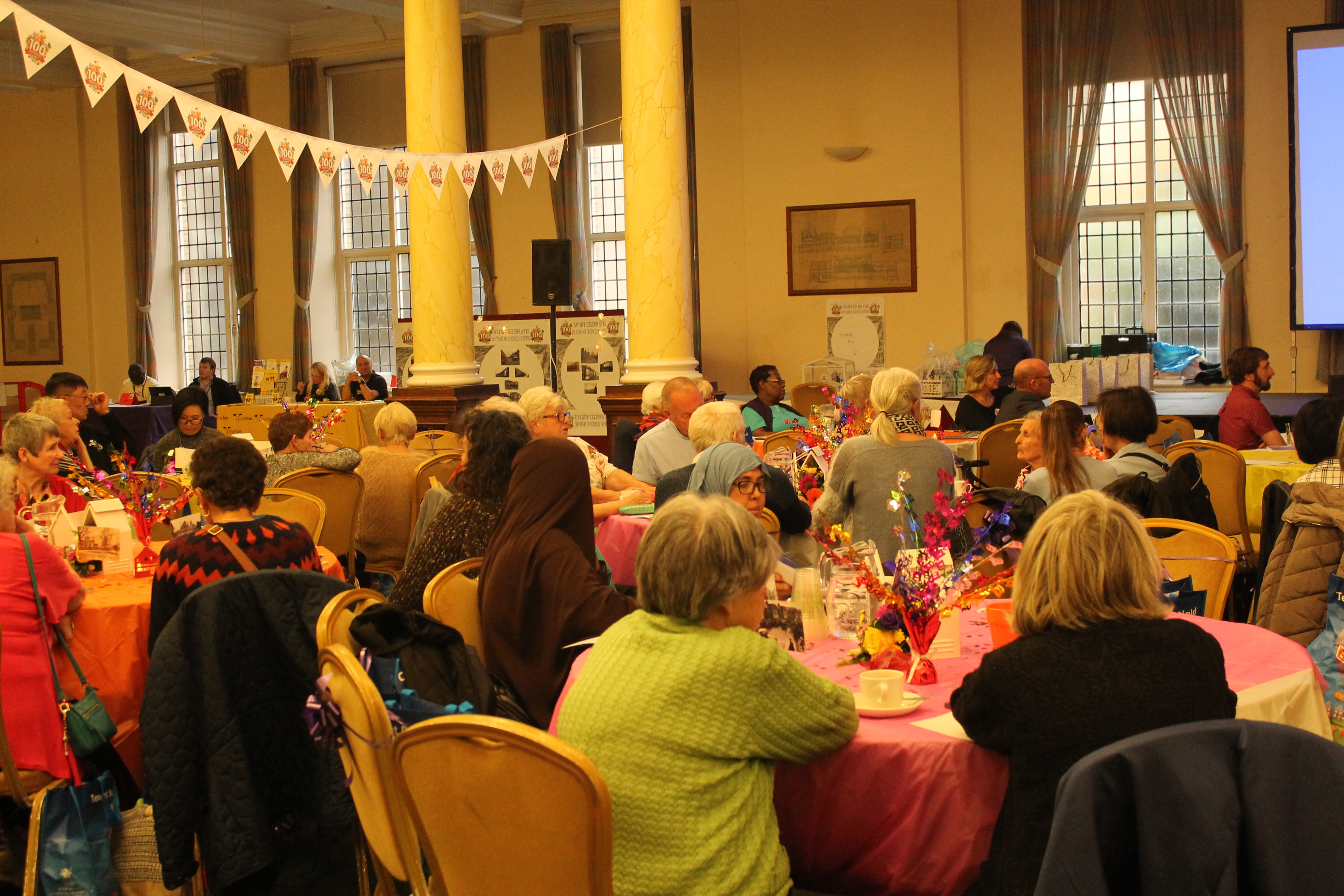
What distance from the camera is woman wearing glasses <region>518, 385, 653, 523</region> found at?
5211mm

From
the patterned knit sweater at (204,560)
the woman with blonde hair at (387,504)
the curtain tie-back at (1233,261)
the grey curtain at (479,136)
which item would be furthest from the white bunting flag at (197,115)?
the curtain tie-back at (1233,261)

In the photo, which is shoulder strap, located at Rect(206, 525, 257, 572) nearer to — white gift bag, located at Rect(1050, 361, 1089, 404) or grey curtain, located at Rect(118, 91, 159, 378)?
white gift bag, located at Rect(1050, 361, 1089, 404)

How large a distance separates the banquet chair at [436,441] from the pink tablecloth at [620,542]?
315 cm

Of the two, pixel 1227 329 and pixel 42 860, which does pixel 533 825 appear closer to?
pixel 42 860

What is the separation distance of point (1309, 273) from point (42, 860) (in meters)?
11.1

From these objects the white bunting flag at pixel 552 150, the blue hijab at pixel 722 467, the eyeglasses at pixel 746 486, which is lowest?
the eyeglasses at pixel 746 486

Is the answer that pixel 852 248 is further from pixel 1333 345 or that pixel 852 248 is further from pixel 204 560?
Result: pixel 204 560

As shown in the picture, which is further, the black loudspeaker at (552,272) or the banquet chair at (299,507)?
the black loudspeaker at (552,272)

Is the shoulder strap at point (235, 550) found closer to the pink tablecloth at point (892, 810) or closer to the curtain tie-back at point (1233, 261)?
the pink tablecloth at point (892, 810)

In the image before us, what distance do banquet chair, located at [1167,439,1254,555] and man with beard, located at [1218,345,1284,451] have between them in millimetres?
1243

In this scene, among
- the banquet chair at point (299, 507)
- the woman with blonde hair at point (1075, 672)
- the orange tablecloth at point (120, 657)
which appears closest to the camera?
the woman with blonde hair at point (1075, 672)

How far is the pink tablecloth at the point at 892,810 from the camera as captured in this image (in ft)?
6.89

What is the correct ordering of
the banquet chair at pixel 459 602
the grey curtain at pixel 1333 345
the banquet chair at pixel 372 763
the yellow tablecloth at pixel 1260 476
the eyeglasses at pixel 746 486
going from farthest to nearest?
the grey curtain at pixel 1333 345
the yellow tablecloth at pixel 1260 476
the eyeglasses at pixel 746 486
the banquet chair at pixel 459 602
the banquet chair at pixel 372 763

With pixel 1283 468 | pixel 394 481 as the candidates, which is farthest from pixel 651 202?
pixel 1283 468
